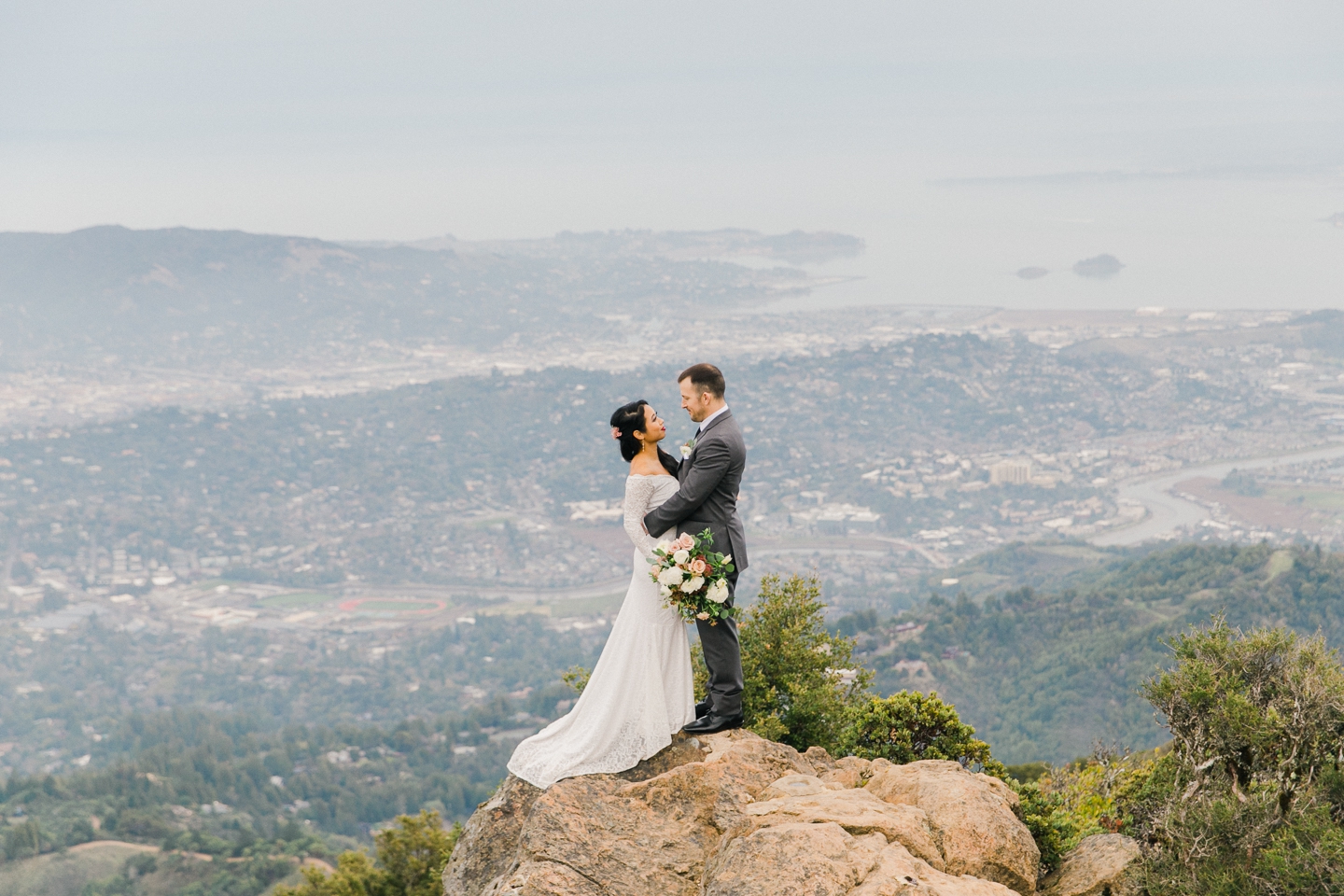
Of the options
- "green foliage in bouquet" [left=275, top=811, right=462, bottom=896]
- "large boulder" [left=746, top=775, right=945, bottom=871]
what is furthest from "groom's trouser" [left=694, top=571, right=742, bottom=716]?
"green foliage in bouquet" [left=275, top=811, right=462, bottom=896]

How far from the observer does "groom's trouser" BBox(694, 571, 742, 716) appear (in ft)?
25.7

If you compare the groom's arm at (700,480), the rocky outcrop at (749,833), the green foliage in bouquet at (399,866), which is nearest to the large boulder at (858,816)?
the rocky outcrop at (749,833)

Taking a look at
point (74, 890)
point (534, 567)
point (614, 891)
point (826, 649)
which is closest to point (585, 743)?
point (614, 891)

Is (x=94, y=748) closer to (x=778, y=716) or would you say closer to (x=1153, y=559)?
(x=1153, y=559)

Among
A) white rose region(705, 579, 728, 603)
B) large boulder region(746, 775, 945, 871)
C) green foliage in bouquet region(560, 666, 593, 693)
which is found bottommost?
green foliage in bouquet region(560, 666, 593, 693)

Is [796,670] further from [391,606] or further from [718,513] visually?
[391,606]

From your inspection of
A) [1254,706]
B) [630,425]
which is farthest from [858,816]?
[630,425]

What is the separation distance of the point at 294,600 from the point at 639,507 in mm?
157711

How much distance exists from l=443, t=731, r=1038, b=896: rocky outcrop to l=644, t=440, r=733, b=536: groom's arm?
69.0 inches

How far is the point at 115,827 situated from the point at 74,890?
8220 mm

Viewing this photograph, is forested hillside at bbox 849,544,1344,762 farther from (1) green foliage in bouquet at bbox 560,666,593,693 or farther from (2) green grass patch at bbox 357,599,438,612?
(2) green grass patch at bbox 357,599,438,612

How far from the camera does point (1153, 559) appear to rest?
8538 cm

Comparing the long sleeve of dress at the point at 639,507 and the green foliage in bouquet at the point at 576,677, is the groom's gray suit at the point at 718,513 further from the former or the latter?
the green foliage in bouquet at the point at 576,677

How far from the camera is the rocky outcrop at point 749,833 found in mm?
5934
